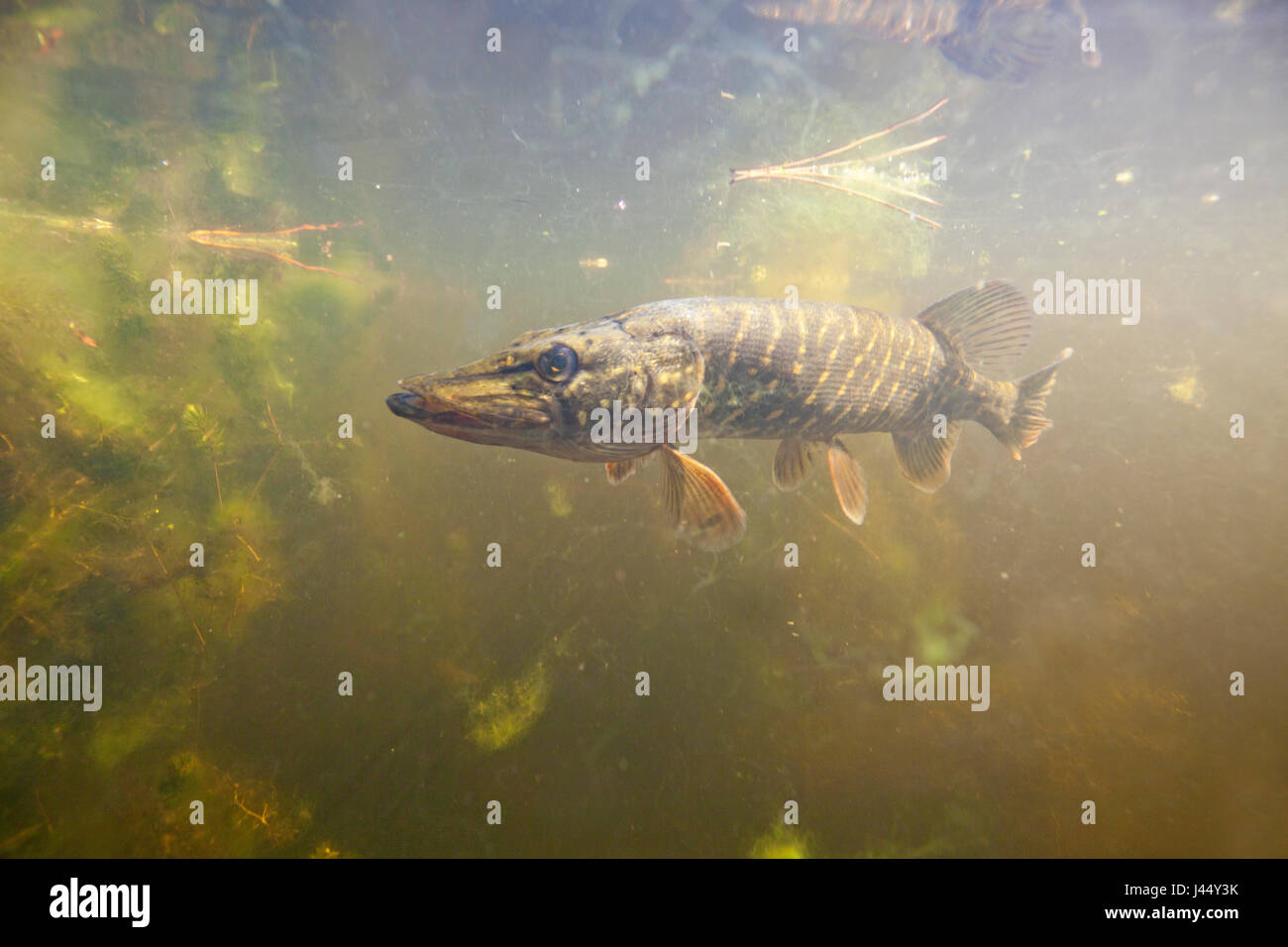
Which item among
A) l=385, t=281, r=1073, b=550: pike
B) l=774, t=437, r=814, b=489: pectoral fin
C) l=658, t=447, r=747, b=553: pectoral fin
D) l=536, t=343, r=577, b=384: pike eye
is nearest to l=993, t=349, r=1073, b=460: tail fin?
l=385, t=281, r=1073, b=550: pike

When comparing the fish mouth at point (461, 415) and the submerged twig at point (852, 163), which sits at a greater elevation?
the submerged twig at point (852, 163)

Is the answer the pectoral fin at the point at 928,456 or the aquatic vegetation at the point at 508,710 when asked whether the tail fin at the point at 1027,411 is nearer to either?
the pectoral fin at the point at 928,456

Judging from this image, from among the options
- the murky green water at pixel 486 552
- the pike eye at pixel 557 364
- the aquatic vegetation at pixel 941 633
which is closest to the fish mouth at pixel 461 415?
the pike eye at pixel 557 364

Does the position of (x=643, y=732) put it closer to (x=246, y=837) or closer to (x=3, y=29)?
(x=246, y=837)

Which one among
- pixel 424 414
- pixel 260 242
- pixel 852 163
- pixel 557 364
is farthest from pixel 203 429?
pixel 852 163

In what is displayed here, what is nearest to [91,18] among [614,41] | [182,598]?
[614,41]

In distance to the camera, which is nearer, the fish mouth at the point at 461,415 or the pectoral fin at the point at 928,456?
the fish mouth at the point at 461,415

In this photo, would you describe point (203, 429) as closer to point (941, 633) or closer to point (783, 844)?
point (783, 844)

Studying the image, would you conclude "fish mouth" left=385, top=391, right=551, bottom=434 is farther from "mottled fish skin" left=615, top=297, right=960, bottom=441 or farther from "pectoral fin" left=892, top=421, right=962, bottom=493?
"pectoral fin" left=892, top=421, right=962, bottom=493
